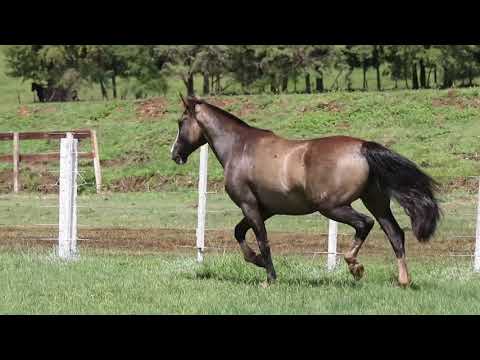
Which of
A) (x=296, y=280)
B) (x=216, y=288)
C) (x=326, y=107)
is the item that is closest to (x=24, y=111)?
(x=326, y=107)

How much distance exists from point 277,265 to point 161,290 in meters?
2.40

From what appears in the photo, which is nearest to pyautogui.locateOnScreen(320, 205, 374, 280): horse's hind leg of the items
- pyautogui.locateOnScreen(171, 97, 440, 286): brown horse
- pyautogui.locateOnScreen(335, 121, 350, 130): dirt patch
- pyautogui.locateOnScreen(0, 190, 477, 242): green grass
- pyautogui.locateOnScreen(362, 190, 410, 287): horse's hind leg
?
pyautogui.locateOnScreen(171, 97, 440, 286): brown horse

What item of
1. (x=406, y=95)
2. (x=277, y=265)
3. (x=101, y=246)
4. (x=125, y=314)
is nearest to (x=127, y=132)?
(x=406, y=95)

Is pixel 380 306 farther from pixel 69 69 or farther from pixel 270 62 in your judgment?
pixel 69 69

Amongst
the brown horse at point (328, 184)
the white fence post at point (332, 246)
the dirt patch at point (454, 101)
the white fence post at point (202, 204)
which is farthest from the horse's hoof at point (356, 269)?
the dirt patch at point (454, 101)

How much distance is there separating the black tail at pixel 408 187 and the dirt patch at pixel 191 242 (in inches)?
204

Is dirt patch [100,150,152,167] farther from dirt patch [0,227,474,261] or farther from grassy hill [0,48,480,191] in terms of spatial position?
dirt patch [0,227,474,261]

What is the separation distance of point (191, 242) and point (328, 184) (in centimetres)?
728

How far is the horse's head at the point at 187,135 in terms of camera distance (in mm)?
11703

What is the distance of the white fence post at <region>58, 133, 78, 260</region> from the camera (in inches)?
547

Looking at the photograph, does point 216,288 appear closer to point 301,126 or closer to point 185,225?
point 185,225

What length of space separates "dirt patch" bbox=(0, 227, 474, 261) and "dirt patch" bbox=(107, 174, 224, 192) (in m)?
9.04

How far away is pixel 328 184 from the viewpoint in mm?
10211
